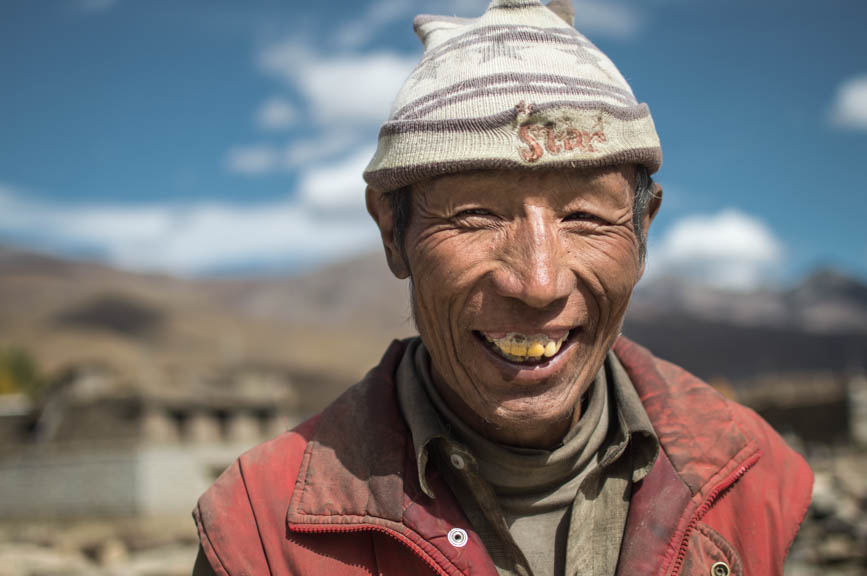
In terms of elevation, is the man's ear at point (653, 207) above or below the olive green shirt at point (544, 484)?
above

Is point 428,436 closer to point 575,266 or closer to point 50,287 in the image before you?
point 575,266

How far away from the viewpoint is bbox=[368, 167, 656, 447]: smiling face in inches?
72.6

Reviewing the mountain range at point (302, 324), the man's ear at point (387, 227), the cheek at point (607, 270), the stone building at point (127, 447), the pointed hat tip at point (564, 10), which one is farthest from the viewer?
the mountain range at point (302, 324)

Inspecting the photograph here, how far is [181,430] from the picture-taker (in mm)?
22453

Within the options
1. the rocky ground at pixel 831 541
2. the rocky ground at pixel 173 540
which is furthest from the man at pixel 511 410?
the rocky ground at pixel 173 540

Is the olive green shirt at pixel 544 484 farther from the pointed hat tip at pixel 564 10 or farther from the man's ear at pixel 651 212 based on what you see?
the pointed hat tip at pixel 564 10

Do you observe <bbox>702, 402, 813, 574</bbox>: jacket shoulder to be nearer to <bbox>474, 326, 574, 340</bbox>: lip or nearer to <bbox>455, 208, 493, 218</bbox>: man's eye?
<bbox>474, 326, 574, 340</bbox>: lip

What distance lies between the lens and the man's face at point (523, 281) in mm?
1845

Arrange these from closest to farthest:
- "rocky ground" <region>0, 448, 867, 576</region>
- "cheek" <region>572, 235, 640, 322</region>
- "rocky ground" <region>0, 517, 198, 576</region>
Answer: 1. "cheek" <region>572, 235, 640, 322</region>
2. "rocky ground" <region>0, 448, 867, 576</region>
3. "rocky ground" <region>0, 517, 198, 576</region>

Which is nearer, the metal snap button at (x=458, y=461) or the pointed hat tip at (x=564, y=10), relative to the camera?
the metal snap button at (x=458, y=461)

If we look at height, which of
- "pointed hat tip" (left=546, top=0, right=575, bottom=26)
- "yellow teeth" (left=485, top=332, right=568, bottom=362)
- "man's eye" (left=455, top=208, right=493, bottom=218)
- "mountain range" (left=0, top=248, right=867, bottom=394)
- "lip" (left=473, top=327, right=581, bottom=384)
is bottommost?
"lip" (left=473, top=327, right=581, bottom=384)

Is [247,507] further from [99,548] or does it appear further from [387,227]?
[99,548]

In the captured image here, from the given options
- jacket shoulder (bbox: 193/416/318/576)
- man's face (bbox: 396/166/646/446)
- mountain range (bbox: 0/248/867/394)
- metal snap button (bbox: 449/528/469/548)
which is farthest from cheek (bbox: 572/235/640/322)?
mountain range (bbox: 0/248/867/394)

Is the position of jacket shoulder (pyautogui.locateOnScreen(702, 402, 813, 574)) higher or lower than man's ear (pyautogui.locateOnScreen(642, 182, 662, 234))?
lower
